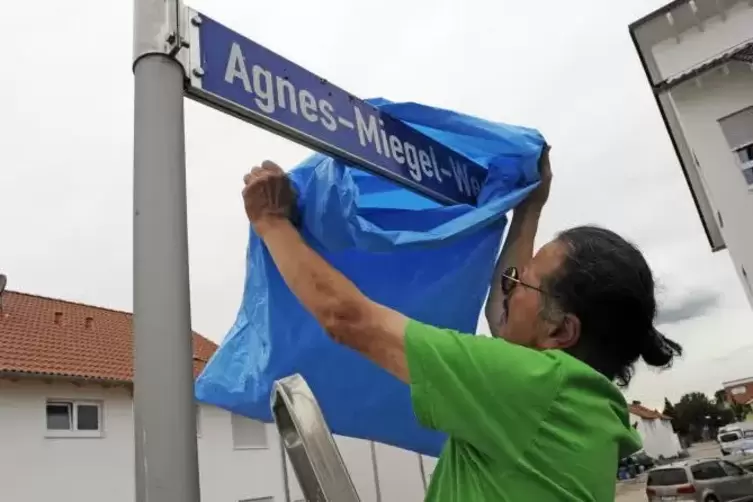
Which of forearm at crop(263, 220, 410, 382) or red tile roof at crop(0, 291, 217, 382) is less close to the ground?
red tile roof at crop(0, 291, 217, 382)

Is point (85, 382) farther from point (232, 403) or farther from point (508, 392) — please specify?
point (508, 392)

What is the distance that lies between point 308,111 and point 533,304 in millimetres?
784

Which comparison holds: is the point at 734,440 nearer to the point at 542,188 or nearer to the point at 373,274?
the point at 542,188

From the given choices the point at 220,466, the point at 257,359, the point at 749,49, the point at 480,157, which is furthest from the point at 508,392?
the point at 220,466

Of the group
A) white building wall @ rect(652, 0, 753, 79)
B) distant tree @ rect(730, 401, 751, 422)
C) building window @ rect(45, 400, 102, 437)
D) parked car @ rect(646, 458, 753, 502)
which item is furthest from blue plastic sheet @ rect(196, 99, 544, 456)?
distant tree @ rect(730, 401, 751, 422)

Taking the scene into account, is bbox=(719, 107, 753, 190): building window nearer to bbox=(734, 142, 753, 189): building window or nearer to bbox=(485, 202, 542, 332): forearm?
bbox=(734, 142, 753, 189): building window

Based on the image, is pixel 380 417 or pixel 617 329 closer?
pixel 617 329

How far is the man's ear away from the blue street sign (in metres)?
0.74

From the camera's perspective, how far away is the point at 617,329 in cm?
151

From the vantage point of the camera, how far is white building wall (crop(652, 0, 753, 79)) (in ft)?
44.9

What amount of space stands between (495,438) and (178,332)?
0.64m

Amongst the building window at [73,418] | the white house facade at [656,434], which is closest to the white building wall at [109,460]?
the building window at [73,418]

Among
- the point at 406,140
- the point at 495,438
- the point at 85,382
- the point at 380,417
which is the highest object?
the point at 85,382

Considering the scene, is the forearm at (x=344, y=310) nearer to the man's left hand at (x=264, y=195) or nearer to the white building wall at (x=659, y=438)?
the man's left hand at (x=264, y=195)
